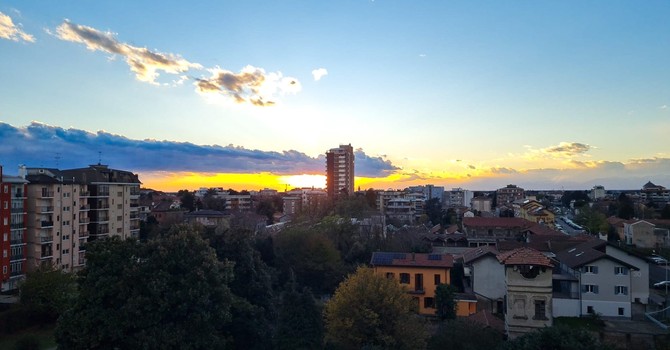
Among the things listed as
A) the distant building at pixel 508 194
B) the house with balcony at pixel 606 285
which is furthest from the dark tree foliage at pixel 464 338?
the distant building at pixel 508 194

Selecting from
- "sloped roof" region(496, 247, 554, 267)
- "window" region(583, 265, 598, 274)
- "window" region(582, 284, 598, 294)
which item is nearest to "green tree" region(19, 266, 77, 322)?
"sloped roof" region(496, 247, 554, 267)

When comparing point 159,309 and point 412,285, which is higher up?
point 159,309

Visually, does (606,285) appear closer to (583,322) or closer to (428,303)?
(583,322)

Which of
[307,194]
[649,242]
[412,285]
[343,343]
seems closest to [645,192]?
[649,242]

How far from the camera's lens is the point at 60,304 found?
71.2 feet

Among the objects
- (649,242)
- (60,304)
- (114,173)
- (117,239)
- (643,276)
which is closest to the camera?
(117,239)

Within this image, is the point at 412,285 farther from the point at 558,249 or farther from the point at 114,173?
the point at 114,173

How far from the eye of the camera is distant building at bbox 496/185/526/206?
113000mm

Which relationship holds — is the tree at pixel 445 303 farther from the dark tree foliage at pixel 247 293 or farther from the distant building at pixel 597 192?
the distant building at pixel 597 192

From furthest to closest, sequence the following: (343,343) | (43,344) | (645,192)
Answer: (645,192) → (43,344) → (343,343)

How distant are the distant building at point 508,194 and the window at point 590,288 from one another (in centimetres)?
9284

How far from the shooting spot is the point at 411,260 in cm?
2650

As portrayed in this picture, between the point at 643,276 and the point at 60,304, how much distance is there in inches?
1246

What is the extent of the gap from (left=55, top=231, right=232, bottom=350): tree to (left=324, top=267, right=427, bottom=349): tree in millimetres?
4346
